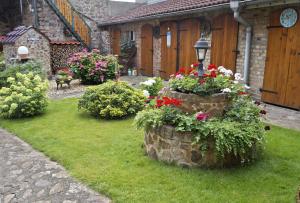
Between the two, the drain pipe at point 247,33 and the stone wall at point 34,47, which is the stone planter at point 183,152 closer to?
the drain pipe at point 247,33

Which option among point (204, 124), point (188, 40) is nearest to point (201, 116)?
point (204, 124)

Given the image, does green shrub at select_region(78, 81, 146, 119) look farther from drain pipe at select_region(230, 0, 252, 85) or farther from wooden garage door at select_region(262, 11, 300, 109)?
wooden garage door at select_region(262, 11, 300, 109)

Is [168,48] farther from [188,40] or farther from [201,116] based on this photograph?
[201,116]

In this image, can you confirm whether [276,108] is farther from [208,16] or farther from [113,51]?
[113,51]

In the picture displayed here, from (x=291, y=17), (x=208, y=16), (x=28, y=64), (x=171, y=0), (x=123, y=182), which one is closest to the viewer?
(x=123, y=182)

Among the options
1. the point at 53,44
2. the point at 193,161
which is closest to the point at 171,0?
the point at 53,44

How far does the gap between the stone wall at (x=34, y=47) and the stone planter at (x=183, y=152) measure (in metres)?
8.84

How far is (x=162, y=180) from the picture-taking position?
338 cm

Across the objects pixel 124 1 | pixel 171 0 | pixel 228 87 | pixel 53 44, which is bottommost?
pixel 228 87

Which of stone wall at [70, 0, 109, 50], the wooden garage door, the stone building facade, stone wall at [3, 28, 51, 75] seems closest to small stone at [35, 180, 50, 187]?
the wooden garage door

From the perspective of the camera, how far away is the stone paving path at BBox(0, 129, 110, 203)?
307 centimetres

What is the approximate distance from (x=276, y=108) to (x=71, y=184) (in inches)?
207

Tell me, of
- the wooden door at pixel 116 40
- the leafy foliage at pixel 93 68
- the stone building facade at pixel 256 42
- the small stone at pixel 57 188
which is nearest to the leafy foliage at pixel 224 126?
the small stone at pixel 57 188

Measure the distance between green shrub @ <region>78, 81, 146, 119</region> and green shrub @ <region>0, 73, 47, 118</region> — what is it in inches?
37.2
